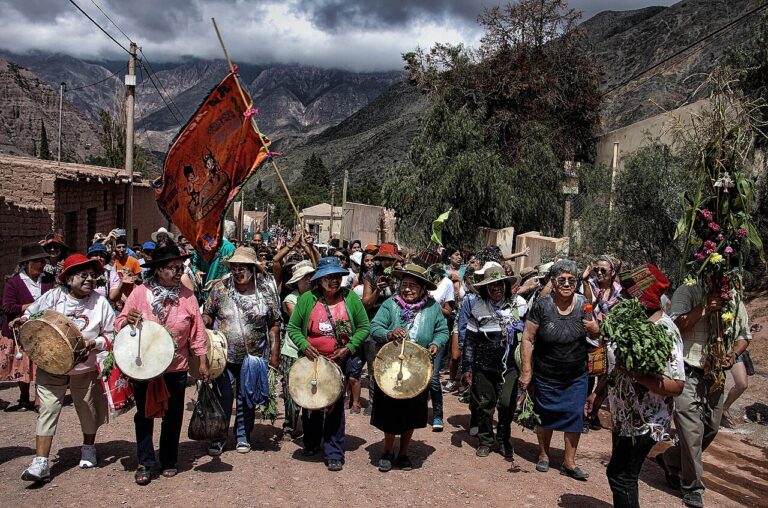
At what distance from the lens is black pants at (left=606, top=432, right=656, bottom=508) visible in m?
5.10

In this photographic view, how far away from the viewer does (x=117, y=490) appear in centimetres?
574

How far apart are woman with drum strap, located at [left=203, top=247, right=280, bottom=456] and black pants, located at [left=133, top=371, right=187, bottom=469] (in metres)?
0.57

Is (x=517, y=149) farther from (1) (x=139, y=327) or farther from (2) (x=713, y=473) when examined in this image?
(1) (x=139, y=327)

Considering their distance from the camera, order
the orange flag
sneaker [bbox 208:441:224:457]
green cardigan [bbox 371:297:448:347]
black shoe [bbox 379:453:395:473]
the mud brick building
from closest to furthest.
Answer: black shoe [bbox 379:453:395:473]
sneaker [bbox 208:441:224:457]
green cardigan [bbox 371:297:448:347]
the orange flag
the mud brick building

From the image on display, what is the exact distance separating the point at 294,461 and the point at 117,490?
163cm

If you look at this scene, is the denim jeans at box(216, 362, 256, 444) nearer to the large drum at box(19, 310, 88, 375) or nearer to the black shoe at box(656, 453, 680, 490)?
the large drum at box(19, 310, 88, 375)

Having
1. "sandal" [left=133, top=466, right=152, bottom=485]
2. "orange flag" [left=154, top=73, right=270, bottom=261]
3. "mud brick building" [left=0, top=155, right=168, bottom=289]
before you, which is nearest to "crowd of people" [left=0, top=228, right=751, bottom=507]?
"sandal" [left=133, top=466, right=152, bottom=485]

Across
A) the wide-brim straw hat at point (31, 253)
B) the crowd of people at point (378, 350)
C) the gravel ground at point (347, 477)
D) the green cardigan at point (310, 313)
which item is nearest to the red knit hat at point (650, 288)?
the crowd of people at point (378, 350)

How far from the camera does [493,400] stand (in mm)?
7312

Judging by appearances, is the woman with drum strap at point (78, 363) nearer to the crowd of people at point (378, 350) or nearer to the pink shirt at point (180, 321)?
the crowd of people at point (378, 350)

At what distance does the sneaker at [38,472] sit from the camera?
570 cm

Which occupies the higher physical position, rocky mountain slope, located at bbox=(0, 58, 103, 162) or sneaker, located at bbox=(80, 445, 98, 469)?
rocky mountain slope, located at bbox=(0, 58, 103, 162)

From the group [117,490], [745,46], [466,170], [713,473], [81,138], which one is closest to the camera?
[117,490]

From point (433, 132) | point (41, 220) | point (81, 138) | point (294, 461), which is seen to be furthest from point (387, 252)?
point (81, 138)
